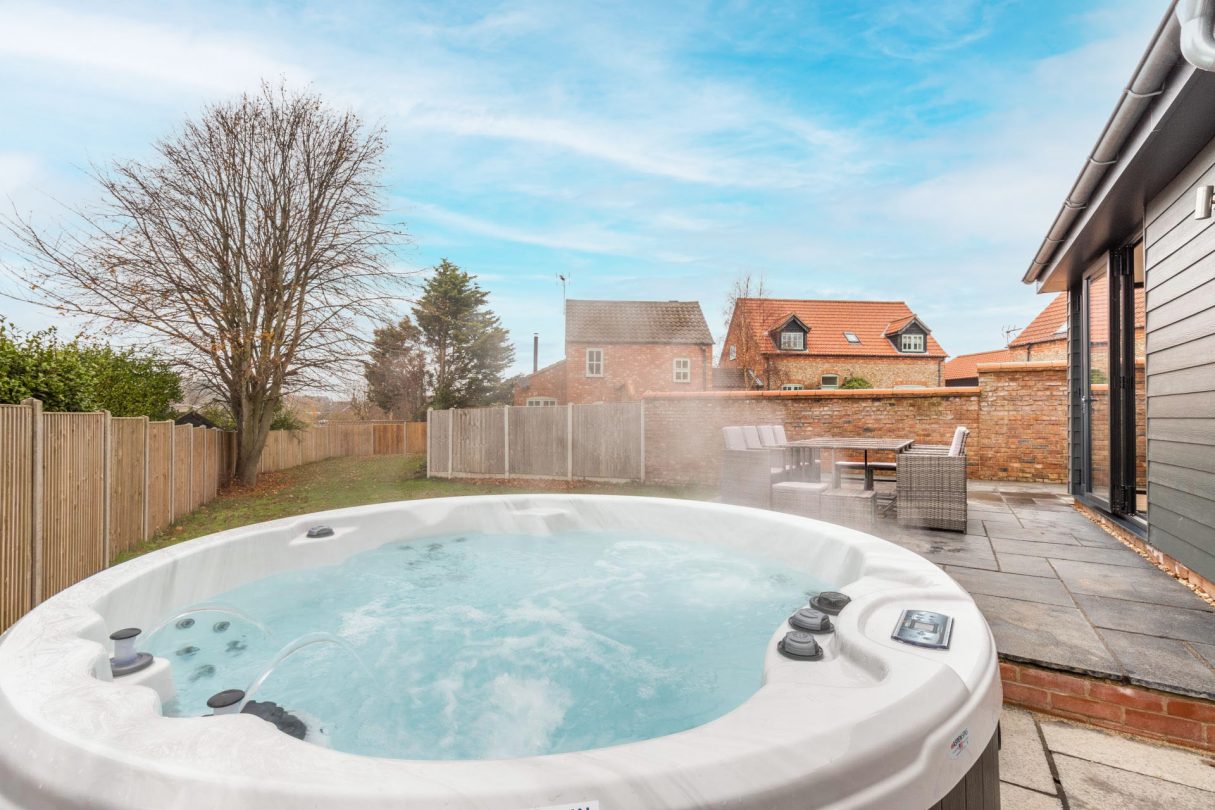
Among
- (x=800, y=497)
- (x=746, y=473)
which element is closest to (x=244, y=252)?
(x=746, y=473)

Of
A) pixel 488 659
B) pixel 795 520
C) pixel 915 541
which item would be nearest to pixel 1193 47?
pixel 795 520

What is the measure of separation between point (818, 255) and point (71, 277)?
1815 centimetres

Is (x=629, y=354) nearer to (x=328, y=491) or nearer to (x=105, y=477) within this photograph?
(x=328, y=491)

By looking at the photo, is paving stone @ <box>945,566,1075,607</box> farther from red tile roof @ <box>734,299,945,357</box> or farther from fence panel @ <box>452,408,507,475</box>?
red tile roof @ <box>734,299,945,357</box>

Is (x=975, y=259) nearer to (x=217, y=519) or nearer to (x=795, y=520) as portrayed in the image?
(x=795, y=520)

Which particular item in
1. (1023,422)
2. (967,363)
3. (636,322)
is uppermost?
(636,322)

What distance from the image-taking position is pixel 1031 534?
13.3ft

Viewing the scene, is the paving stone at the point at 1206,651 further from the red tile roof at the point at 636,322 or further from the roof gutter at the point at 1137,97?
the red tile roof at the point at 636,322

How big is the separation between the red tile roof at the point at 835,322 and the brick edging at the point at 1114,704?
58.9 feet

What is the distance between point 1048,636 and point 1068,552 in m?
1.80

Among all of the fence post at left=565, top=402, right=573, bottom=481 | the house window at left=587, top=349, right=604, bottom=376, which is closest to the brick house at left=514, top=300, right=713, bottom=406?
the house window at left=587, top=349, right=604, bottom=376

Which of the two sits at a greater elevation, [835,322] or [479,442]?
[835,322]

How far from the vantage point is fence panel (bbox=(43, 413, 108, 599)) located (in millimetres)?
3193

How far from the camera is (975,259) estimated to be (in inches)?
864
